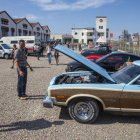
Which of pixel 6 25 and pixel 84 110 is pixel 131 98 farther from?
pixel 6 25

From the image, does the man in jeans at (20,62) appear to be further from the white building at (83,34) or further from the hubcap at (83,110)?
the white building at (83,34)

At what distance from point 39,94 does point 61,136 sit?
8.71 feet

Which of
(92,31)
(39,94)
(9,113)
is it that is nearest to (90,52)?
(39,94)

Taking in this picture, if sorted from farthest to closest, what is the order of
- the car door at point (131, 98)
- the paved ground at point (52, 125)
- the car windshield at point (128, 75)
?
the car windshield at point (128, 75) → the car door at point (131, 98) → the paved ground at point (52, 125)

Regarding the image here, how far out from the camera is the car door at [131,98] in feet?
10.7

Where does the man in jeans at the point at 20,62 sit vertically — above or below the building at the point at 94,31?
below

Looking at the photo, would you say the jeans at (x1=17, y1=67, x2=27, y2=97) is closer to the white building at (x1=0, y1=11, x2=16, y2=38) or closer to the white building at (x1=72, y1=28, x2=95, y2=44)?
the white building at (x1=0, y1=11, x2=16, y2=38)

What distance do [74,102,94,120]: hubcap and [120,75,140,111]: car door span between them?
0.70m

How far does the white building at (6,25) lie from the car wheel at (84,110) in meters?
31.4

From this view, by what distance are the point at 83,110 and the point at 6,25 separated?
33.9 meters

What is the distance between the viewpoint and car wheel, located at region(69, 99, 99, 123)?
341 cm

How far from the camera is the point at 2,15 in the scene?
1243 inches

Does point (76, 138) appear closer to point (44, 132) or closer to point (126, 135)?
point (44, 132)

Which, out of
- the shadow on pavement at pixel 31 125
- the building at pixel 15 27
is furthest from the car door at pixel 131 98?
the building at pixel 15 27
